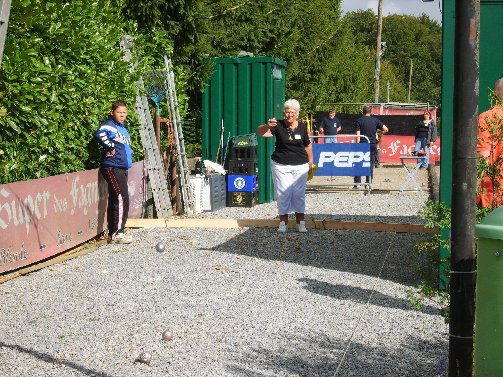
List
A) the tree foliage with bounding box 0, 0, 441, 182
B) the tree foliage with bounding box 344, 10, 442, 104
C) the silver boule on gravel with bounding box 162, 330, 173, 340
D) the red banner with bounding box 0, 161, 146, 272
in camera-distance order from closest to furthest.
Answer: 1. the silver boule on gravel with bounding box 162, 330, 173, 340
2. the red banner with bounding box 0, 161, 146, 272
3. the tree foliage with bounding box 0, 0, 441, 182
4. the tree foliage with bounding box 344, 10, 442, 104

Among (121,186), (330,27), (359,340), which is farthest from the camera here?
(330,27)

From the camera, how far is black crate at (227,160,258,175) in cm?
1797

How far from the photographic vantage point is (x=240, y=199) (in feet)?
58.1

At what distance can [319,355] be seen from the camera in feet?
21.8

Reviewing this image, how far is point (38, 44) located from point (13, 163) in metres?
1.54

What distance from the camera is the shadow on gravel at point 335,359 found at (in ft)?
20.4

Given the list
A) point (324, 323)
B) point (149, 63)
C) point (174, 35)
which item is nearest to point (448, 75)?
point (324, 323)

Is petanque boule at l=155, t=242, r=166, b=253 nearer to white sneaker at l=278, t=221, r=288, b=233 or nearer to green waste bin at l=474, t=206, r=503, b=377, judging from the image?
white sneaker at l=278, t=221, r=288, b=233

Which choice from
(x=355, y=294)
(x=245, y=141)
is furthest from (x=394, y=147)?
(x=355, y=294)

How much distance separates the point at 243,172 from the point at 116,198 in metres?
5.72

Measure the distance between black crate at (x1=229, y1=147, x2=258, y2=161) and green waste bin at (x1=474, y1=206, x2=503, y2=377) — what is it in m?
13.8

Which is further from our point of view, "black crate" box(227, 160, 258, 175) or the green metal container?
the green metal container

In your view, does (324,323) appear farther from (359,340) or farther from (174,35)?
(174,35)

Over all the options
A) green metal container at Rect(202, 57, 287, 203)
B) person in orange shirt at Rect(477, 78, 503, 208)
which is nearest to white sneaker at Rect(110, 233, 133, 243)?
green metal container at Rect(202, 57, 287, 203)
